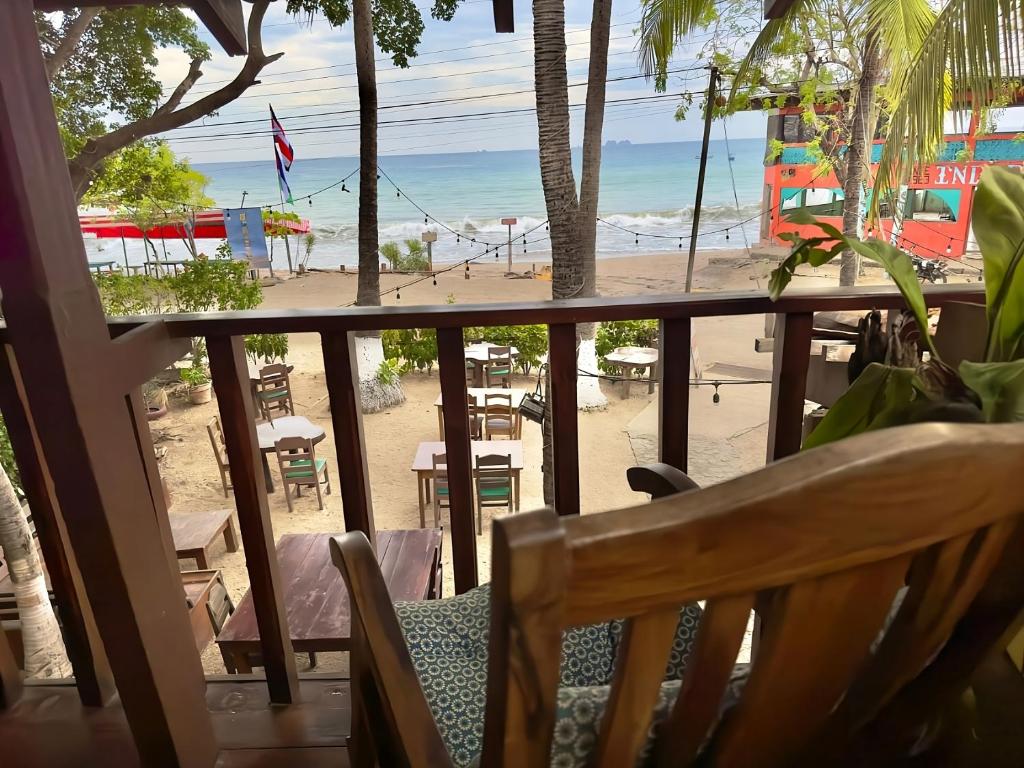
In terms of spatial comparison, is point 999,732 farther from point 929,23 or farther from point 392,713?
point 929,23

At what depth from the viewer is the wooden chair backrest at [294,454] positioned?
20.4ft

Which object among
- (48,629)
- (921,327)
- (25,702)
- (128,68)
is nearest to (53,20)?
(128,68)

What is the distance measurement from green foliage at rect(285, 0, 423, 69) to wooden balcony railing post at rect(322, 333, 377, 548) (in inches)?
344

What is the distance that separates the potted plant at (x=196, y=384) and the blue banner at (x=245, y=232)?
5.49 meters

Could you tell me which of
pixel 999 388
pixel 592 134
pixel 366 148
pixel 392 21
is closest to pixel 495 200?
pixel 392 21

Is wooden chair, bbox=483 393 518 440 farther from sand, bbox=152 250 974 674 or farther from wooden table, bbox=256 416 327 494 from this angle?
wooden table, bbox=256 416 327 494

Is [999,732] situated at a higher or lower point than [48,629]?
higher

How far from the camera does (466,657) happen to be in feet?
3.24

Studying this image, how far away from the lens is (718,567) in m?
0.35

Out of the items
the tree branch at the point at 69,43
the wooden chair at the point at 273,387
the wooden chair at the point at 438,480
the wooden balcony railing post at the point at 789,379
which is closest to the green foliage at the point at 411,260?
the wooden chair at the point at 273,387

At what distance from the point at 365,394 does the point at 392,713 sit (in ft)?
27.8

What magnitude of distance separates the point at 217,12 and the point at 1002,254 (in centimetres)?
126

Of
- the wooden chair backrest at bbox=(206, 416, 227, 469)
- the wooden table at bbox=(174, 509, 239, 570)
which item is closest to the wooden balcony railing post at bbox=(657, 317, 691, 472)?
the wooden table at bbox=(174, 509, 239, 570)

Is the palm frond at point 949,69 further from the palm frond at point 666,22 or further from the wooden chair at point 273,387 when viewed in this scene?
the wooden chair at point 273,387
